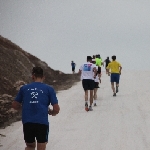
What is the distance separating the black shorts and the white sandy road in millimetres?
3140

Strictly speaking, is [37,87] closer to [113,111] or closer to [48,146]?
[48,146]

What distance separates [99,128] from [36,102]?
552 centimetres

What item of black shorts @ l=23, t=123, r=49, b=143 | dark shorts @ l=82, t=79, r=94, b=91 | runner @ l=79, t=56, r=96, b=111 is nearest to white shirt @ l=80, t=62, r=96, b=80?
runner @ l=79, t=56, r=96, b=111

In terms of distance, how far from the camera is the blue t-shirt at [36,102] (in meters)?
6.17

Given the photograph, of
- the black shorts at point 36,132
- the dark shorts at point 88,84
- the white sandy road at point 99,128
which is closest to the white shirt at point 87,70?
the dark shorts at point 88,84

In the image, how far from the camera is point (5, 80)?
822 inches

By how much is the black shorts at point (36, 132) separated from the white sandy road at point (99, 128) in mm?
3140

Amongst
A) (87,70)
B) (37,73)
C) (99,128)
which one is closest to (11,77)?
(87,70)

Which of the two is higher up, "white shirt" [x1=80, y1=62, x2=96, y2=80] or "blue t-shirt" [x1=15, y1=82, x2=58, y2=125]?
"blue t-shirt" [x1=15, y1=82, x2=58, y2=125]

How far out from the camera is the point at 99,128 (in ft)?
37.5

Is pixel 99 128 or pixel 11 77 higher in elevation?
pixel 99 128

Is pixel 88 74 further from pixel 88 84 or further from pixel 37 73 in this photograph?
pixel 37 73

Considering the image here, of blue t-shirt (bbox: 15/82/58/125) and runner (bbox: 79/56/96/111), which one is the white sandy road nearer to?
runner (bbox: 79/56/96/111)

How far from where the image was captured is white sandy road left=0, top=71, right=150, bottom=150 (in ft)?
31.1
